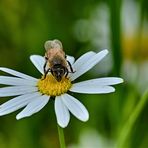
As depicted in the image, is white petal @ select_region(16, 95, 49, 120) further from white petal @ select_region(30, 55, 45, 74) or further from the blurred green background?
the blurred green background

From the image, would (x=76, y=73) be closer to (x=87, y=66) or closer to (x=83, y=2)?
(x=87, y=66)

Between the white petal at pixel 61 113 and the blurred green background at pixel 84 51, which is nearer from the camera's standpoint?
the white petal at pixel 61 113

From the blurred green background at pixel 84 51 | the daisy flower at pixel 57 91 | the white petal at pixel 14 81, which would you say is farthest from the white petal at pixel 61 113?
the blurred green background at pixel 84 51

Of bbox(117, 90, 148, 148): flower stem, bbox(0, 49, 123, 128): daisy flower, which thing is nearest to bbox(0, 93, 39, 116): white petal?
bbox(0, 49, 123, 128): daisy flower

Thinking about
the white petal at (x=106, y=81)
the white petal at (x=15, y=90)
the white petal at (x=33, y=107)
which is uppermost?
the white petal at (x=106, y=81)

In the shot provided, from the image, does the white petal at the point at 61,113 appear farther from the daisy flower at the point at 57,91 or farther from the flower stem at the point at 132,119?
the flower stem at the point at 132,119
